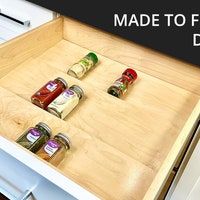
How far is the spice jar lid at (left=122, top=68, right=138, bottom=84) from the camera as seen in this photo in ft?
2.74

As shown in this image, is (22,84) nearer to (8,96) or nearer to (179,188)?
(8,96)

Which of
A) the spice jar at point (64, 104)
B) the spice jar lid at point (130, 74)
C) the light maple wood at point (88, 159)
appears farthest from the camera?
the spice jar lid at point (130, 74)

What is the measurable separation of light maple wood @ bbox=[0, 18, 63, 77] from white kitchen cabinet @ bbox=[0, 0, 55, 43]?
5 centimetres

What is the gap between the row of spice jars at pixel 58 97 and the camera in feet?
2.36

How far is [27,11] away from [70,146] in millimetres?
540

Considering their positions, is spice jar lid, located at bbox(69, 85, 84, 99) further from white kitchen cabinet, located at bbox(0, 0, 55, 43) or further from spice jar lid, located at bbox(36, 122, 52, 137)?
white kitchen cabinet, located at bbox(0, 0, 55, 43)

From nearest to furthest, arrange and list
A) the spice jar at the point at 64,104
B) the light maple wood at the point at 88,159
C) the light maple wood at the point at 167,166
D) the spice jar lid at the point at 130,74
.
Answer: the light maple wood at the point at 167,166, the light maple wood at the point at 88,159, the spice jar at the point at 64,104, the spice jar lid at the point at 130,74

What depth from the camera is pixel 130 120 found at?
2.44 feet

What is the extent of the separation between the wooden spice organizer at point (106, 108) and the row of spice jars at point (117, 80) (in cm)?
2

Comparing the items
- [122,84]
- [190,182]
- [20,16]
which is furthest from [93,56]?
[190,182]

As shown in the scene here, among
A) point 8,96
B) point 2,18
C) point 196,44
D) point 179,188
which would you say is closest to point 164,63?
point 196,44

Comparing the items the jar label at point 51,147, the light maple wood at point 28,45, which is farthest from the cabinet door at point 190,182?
the light maple wood at point 28,45

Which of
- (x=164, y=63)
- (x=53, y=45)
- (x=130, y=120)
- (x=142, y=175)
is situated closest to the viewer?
(x=142, y=175)

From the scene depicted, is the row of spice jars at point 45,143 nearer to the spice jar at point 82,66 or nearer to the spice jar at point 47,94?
the spice jar at point 47,94
